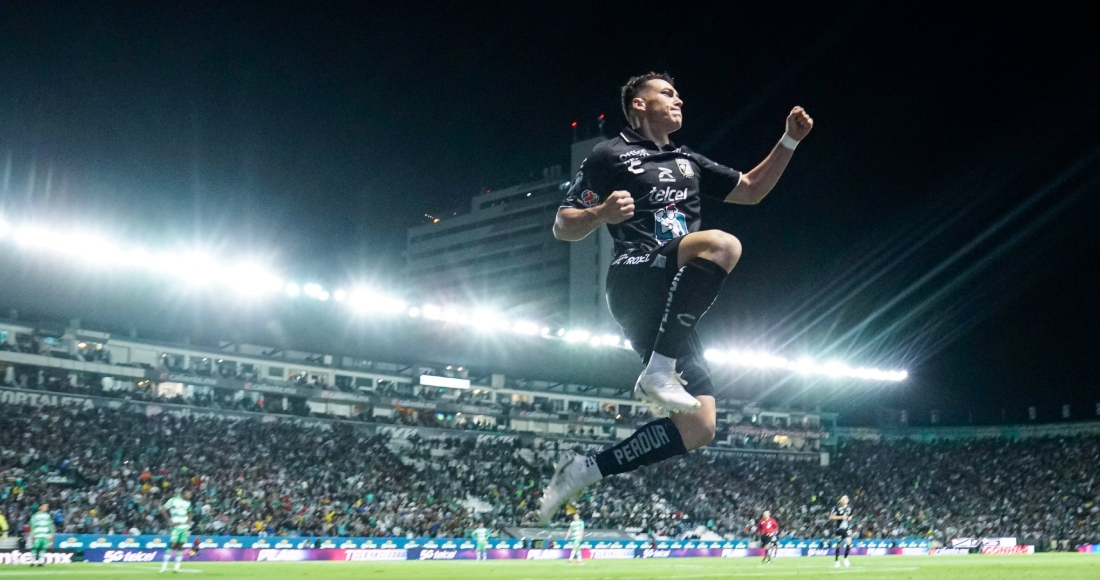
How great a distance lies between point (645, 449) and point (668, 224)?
50.9 inches

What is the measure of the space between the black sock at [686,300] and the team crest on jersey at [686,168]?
747mm

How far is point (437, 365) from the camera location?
2154 inches

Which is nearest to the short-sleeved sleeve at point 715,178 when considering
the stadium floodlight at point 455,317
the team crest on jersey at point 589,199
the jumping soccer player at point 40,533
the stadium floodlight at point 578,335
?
the team crest on jersey at point 589,199

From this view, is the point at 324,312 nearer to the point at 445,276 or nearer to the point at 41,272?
the point at 41,272

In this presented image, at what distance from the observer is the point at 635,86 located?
232 inches

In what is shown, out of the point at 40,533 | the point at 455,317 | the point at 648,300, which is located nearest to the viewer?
the point at 648,300

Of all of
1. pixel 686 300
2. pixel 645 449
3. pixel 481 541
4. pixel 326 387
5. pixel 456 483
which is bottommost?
pixel 481 541

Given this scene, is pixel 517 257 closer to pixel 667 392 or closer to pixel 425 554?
pixel 425 554

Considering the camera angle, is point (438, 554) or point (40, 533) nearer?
point (40, 533)

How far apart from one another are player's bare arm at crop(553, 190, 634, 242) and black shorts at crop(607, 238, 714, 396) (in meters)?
0.32

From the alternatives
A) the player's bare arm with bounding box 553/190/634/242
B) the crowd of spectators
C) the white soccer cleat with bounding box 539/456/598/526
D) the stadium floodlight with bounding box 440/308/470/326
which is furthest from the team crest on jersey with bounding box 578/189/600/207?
the stadium floodlight with bounding box 440/308/470/326

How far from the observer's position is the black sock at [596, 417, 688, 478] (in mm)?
5371

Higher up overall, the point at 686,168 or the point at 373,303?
the point at 373,303

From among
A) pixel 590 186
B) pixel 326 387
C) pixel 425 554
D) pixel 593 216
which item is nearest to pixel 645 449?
pixel 593 216
